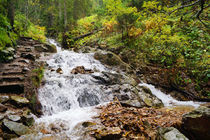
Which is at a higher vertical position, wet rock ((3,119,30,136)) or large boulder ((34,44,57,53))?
large boulder ((34,44,57,53))

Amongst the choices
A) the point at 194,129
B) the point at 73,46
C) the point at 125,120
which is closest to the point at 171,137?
the point at 194,129

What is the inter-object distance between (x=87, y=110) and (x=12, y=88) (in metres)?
3.43

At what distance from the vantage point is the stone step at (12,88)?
5.49 metres

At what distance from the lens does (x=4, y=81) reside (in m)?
5.91

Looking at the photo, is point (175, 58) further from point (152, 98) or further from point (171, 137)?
point (171, 137)

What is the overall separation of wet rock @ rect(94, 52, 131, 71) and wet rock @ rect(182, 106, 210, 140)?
23.6 ft

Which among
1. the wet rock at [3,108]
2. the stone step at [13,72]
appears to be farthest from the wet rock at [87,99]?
the stone step at [13,72]

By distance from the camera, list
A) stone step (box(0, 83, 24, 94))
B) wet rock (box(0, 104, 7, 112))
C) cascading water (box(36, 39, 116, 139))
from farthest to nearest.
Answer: stone step (box(0, 83, 24, 94)), cascading water (box(36, 39, 116, 139)), wet rock (box(0, 104, 7, 112))

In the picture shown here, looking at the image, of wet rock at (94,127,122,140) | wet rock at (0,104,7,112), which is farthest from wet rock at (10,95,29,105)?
wet rock at (94,127,122,140)

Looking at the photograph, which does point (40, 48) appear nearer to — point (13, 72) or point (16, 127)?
point (13, 72)

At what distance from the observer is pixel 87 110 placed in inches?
223

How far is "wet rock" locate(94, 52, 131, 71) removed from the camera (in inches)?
414

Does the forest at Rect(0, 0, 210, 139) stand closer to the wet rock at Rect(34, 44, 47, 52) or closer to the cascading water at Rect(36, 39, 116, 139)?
the cascading water at Rect(36, 39, 116, 139)

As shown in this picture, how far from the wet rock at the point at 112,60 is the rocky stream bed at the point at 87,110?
0.31m
